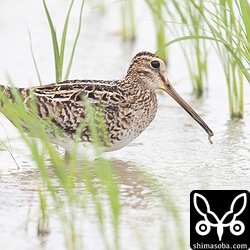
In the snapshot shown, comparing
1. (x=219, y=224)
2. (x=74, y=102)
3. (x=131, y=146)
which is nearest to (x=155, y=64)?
(x=131, y=146)

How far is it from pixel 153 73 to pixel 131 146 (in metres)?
0.58

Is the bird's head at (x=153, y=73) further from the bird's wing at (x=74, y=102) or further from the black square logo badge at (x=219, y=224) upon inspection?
the black square logo badge at (x=219, y=224)

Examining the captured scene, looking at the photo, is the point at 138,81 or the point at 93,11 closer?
the point at 138,81

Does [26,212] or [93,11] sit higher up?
Answer: [93,11]

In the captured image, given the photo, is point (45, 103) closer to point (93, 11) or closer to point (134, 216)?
point (134, 216)

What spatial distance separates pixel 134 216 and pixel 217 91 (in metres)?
3.49

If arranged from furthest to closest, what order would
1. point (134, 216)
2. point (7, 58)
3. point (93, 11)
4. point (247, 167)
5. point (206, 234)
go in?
point (93, 11), point (7, 58), point (247, 167), point (134, 216), point (206, 234)

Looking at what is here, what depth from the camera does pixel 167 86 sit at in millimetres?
6891

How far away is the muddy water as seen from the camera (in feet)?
16.8

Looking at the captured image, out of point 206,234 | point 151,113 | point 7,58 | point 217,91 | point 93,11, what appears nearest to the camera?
point 206,234

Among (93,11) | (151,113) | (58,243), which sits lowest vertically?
(58,243)

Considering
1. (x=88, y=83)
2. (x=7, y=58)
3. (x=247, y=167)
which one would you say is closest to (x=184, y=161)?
(x=247, y=167)

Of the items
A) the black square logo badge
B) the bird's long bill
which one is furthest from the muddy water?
the bird's long bill

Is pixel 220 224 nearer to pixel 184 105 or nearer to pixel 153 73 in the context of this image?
pixel 184 105
